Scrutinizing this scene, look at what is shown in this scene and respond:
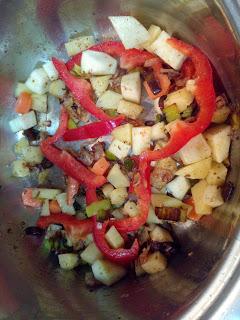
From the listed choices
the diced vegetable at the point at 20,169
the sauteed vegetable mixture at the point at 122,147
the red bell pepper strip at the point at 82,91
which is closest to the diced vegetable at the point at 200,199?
the sauteed vegetable mixture at the point at 122,147

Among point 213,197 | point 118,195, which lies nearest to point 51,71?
point 118,195

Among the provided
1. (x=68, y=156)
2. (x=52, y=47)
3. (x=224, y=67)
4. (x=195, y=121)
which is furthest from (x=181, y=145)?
(x=52, y=47)

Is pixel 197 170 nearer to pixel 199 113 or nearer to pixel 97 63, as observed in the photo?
pixel 199 113

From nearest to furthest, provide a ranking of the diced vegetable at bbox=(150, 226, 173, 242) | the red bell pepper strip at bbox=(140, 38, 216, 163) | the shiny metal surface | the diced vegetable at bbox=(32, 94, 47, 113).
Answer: the shiny metal surface < the red bell pepper strip at bbox=(140, 38, 216, 163) < the diced vegetable at bbox=(150, 226, 173, 242) < the diced vegetable at bbox=(32, 94, 47, 113)

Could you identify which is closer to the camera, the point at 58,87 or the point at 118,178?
the point at 118,178

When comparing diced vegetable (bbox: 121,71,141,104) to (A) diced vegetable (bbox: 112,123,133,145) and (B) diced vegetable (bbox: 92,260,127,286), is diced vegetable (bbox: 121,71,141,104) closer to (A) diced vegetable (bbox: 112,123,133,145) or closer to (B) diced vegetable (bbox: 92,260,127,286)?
(A) diced vegetable (bbox: 112,123,133,145)

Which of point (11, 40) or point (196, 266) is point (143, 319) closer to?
point (196, 266)

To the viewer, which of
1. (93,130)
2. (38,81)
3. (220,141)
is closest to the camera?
(220,141)

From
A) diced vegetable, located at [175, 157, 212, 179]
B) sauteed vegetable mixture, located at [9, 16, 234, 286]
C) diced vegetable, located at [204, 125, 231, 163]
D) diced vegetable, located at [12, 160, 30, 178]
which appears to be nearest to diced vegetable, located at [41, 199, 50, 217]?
sauteed vegetable mixture, located at [9, 16, 234, 286]
